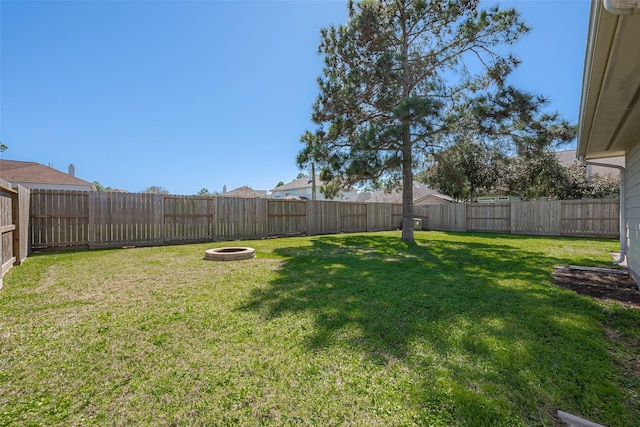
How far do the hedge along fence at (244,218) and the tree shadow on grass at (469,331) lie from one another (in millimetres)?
5769

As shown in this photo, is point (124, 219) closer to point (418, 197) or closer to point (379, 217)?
point (379, 217)

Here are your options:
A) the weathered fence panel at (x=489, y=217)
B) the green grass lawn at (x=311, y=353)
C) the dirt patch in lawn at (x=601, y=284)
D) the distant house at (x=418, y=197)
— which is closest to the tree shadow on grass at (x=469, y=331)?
the green grass lawn at (x=311, y=353)

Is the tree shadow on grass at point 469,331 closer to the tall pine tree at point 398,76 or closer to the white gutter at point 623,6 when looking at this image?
the white gutter at point 623,6

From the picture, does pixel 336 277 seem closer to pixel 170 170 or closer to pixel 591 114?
pixel 591 114

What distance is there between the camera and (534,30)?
7773mm

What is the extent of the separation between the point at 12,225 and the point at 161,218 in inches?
149

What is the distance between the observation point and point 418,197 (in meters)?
27.1

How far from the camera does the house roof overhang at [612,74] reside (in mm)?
1502

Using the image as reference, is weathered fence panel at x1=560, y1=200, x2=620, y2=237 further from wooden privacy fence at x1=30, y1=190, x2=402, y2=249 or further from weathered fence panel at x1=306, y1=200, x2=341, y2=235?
weathered fence panel at x1=306, y1=200, x2=341, y2=235

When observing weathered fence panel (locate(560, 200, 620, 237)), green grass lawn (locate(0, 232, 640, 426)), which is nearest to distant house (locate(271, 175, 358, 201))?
weathered fence panel (locate(560, 200, 620, 237))

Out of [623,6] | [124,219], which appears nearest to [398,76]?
[623,6]

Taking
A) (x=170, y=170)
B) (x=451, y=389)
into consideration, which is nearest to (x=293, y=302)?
(x=451, y=389)

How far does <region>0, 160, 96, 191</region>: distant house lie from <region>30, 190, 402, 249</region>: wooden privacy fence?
14.9 metres

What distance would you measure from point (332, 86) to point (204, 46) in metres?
4.51
